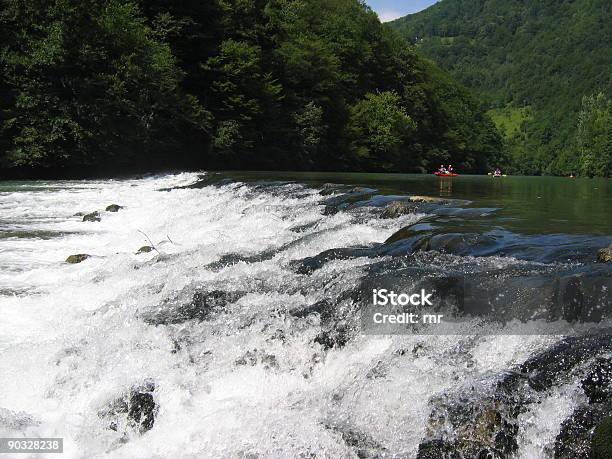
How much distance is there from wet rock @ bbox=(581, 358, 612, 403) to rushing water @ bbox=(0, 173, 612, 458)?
1.7 inches

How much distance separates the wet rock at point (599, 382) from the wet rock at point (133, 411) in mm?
3471

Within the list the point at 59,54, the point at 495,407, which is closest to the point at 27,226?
the point at 495,407

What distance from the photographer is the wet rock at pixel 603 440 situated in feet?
12.4

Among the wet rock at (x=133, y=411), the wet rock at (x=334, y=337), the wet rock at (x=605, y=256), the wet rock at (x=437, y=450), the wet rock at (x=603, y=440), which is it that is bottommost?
the wet rock at (x=133, y=411)

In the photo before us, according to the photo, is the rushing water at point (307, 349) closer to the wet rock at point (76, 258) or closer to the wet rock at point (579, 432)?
the wet rock at point (579, 432)

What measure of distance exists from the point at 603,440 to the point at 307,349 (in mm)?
2827

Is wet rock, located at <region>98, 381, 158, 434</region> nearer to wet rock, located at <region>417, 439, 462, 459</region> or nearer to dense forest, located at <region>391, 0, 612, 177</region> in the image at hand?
wet rock, located at <region>417, 439, 462, 459</region>

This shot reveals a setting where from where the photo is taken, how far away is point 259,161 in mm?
40594

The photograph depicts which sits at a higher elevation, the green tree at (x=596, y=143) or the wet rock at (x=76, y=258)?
the wet rock at (x=76, y=258)

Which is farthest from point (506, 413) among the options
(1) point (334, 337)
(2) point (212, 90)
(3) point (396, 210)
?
(2) point (212, 90)

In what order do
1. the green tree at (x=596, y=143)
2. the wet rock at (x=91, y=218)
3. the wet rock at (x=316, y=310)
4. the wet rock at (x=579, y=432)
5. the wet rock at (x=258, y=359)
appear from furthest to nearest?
the green tree at (x=596, y=143) < the wet rock at (x=91, y=218) < the wet rock at (x=316, y=310) < the wet rock at (x=258, y=359) < the wet rock at (x=579, y=432)

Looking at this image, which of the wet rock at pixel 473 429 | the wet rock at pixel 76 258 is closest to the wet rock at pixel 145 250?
the wet rock at pixel 76 258

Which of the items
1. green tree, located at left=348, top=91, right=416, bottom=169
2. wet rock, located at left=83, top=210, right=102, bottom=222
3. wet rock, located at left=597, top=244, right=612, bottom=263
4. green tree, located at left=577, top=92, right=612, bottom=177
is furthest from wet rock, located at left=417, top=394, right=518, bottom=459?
green tree, located at left=577, top=92, right=612, bottom=177

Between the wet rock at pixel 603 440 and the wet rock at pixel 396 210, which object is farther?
the wet rock at pixel 396 210
